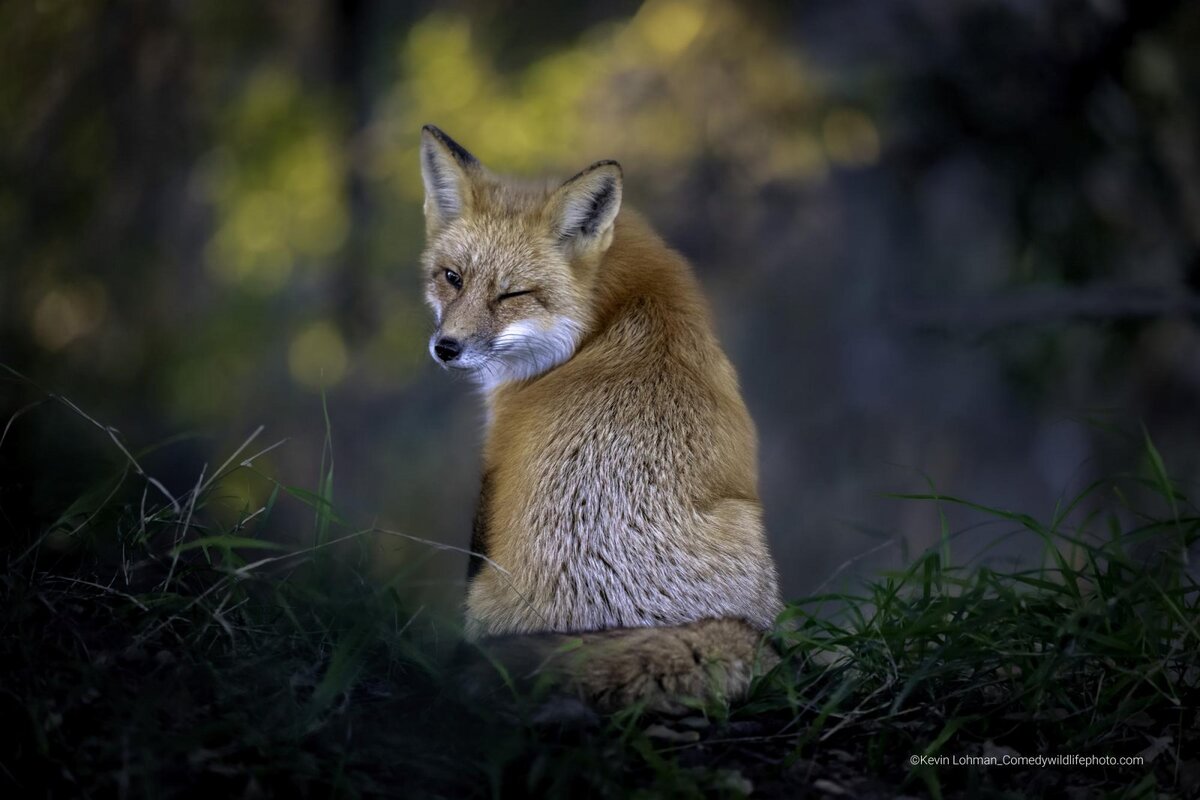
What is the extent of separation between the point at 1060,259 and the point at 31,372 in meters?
6.91

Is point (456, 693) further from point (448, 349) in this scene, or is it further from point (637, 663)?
point (448, 349)

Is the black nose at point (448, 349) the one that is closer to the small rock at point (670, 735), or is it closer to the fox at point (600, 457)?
the fox at point (600, 457)

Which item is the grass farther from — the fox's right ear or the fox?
the fox's right ear

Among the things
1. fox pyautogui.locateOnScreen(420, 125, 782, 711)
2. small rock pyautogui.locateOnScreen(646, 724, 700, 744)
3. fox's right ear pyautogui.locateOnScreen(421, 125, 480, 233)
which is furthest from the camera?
fox's right ear pyautogui.locateOnScreen(421, 125, 480, 233)

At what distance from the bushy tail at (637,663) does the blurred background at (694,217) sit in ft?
14.3

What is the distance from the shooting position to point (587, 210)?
3703mm

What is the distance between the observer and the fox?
2812 mm

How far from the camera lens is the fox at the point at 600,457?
2.81m

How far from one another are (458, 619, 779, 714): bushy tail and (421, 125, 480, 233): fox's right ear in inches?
71.5

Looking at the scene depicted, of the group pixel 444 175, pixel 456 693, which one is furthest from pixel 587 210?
pixel 456 693

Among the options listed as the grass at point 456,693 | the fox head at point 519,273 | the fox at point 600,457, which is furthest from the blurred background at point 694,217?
the grass at point 456,693

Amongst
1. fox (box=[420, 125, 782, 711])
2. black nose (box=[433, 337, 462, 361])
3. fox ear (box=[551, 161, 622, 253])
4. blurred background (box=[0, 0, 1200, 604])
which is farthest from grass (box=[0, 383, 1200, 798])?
blurred background (box=[0, 0, 1200, 604])

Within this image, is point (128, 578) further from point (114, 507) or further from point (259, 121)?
point (259, 121)

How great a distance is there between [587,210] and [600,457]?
3.28 feet
